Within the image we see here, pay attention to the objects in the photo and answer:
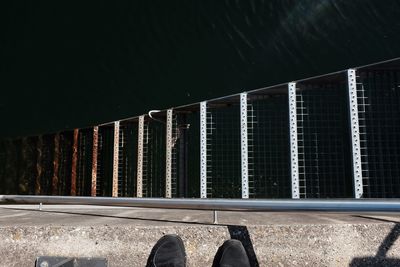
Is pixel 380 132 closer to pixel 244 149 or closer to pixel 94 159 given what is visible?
pixel 244 149

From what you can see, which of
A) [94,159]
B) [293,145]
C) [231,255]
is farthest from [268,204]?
[94,159]

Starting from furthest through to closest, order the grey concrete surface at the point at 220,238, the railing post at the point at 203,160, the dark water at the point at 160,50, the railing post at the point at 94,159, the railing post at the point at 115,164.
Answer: the dark water at the point at 160,50 → the railing post at the point at 94,159 → the railing post at the point at 115,164 → the railing post at the point at 203,160 → the grey concrete surface at the point at 220,238

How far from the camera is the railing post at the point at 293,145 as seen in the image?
3494mm

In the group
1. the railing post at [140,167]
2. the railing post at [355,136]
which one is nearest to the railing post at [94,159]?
the railing post at [140,167]

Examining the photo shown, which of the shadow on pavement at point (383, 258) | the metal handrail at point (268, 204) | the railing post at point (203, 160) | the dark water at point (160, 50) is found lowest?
the shadow on pavement at point (383, 258)

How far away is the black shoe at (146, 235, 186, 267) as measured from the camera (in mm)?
2389

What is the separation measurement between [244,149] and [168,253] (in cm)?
150

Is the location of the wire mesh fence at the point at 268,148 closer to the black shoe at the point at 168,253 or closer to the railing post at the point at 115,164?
the railing post at the point at 115,164

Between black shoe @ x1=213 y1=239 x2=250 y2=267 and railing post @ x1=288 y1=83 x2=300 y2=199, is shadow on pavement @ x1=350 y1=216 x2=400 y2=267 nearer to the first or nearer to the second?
black shoe @ x1=213 y1=239 x2=250 y2=267

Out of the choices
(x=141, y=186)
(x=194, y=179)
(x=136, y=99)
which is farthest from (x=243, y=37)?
(x=141, y=186)

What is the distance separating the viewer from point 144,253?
255 cm

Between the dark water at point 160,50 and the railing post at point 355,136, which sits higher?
the dark water at point 160,50

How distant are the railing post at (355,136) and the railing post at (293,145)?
0.45 metres

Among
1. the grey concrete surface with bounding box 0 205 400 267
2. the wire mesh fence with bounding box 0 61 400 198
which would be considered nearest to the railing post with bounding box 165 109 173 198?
the wire mesh fence with bounding box 0 61 400 198
